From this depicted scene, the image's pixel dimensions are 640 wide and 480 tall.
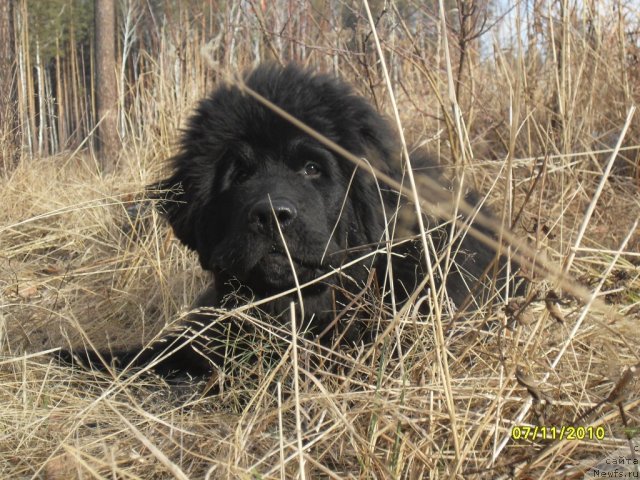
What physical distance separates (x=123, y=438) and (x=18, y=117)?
346 centimetres

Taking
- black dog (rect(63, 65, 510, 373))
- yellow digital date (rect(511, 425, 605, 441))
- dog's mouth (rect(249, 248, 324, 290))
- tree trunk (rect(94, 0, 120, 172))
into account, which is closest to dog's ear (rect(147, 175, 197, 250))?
black dog (rect(63, 65, 510, 373))

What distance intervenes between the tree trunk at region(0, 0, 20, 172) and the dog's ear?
1894 millimetres

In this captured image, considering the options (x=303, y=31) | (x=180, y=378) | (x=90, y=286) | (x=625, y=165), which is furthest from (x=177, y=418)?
(x=303, y=31)

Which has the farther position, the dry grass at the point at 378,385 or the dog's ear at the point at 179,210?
the dog's ear at the point at 179,210

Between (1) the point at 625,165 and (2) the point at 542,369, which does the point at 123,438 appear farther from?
(1) the point at 625,165

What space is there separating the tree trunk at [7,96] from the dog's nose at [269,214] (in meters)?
2.55

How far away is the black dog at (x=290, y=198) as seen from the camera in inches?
93.4

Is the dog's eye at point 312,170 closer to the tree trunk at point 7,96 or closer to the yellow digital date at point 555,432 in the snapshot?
the yellow digital date at point 555,432

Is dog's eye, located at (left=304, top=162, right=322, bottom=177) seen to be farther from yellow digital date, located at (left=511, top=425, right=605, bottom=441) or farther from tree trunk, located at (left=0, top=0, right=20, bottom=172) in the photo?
tree trunk, located at (left=0, top=0, right=20, bottom=172)

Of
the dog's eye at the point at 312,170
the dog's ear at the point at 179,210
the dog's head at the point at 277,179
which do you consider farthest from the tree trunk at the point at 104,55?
the dog's eye at the point at 312,170

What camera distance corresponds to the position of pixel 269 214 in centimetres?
228

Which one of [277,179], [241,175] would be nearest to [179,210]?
[241,175]

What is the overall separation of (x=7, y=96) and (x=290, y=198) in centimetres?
298

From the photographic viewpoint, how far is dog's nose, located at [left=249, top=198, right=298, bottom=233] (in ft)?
7.45
